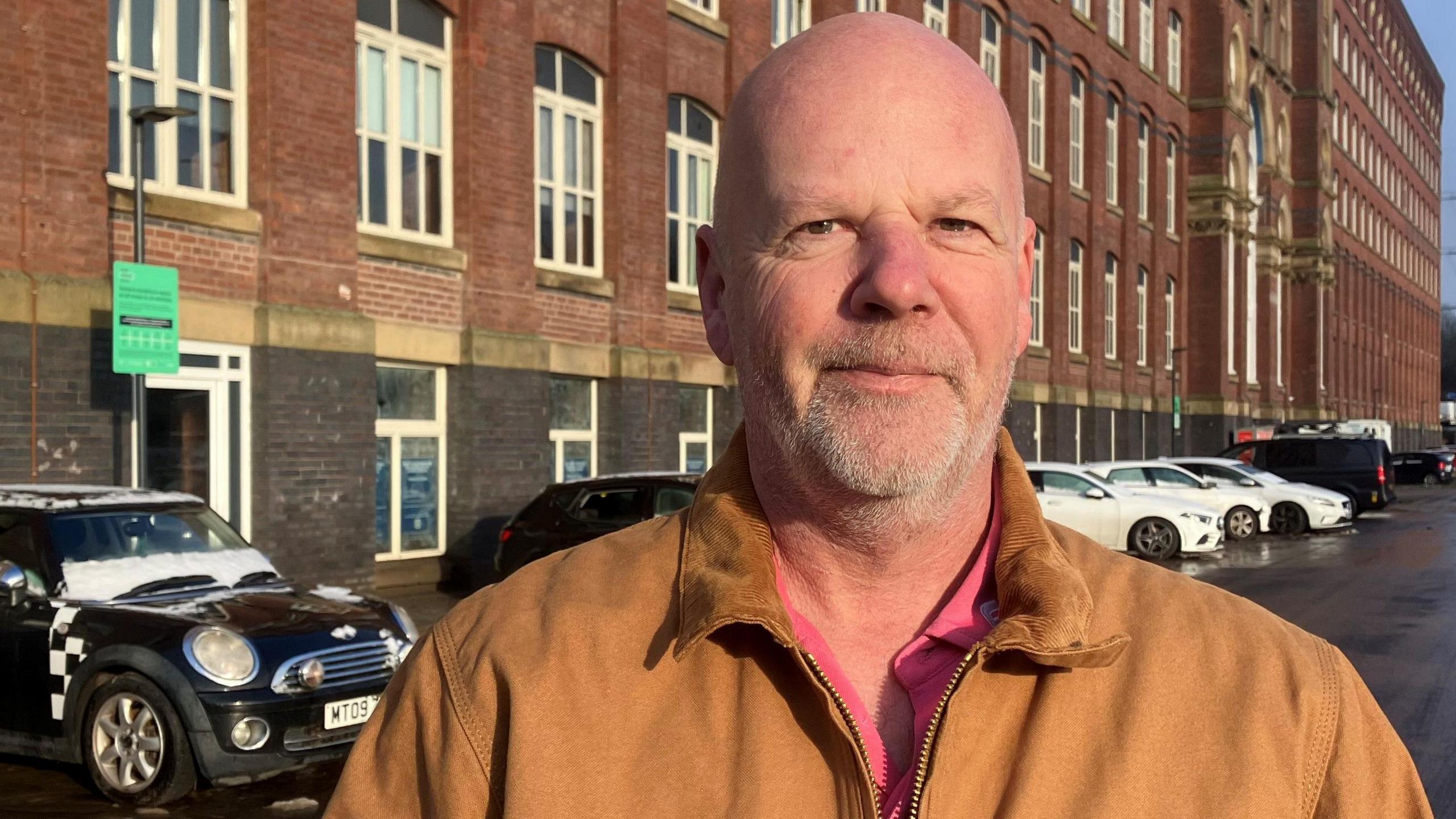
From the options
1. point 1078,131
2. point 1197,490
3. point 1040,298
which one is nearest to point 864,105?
point 1197,490

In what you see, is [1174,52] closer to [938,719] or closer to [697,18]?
[697,18]

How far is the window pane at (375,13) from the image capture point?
17062 mm

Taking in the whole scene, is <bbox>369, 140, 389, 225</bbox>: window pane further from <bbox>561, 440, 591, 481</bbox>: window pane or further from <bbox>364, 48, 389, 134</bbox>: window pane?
<bbox>561, 440, 591, 481</bbox>: window pane

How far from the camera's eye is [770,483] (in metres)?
2.09

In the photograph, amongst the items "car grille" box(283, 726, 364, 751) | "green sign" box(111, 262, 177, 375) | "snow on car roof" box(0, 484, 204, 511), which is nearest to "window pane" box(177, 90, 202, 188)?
"green sign" box(111, 262, 177, 375)

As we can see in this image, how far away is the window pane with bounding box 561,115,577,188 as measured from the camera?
2028 cm

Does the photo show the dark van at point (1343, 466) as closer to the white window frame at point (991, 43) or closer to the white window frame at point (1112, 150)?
the white window frame at point (1112, 150)

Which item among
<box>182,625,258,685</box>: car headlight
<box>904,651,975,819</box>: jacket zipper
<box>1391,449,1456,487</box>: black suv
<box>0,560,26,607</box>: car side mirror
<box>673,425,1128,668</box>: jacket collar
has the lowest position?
<box>1391,449,1456,487</box>: black suv

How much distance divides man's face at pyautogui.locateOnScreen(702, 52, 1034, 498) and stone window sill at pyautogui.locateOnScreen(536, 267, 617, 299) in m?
17.7

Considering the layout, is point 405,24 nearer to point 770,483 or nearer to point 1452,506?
point 770,483

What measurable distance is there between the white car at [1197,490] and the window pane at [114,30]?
17248 mm

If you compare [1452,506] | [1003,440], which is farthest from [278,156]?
[1452,506]

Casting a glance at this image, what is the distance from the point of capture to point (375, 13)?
17297 millimetres

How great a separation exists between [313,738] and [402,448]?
32.1 feet
